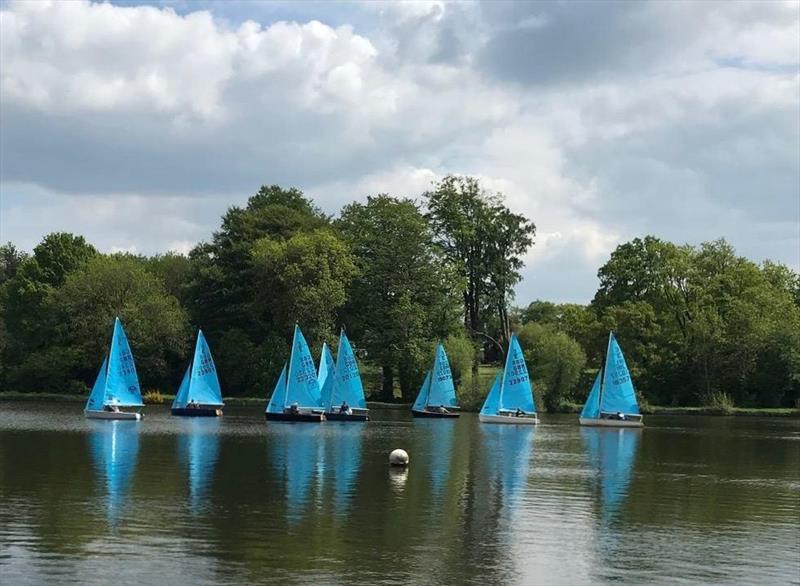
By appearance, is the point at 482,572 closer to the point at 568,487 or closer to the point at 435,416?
the point at 568,487

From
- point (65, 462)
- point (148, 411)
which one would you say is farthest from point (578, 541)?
point (148, 411)

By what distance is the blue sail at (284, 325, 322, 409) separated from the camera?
66.0 m

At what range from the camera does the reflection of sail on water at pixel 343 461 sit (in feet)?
97.8

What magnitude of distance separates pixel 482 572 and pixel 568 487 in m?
14.7

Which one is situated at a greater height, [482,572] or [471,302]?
[471,302]

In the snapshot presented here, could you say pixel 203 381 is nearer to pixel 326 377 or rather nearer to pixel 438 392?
pixel 326 377

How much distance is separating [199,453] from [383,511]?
16796 millimetres

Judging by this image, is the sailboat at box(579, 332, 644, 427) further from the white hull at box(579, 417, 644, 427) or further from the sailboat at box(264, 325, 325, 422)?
the sailboat at box(264, 325, 325, 422)

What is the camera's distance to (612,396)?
69812mm

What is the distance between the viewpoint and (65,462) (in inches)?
1499

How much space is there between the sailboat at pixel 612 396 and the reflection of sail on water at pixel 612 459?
3.07 m

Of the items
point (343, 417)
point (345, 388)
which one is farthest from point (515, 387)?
point (343, 417)

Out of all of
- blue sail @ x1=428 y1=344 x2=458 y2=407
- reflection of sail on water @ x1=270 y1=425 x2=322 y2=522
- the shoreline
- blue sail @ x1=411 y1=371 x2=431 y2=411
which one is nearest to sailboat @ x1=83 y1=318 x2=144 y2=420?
reflection of sail on water @ x1=270 y1=425 x2=322 y2=522

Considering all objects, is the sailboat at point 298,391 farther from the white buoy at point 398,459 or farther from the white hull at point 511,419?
the white buoy at point 398,459
